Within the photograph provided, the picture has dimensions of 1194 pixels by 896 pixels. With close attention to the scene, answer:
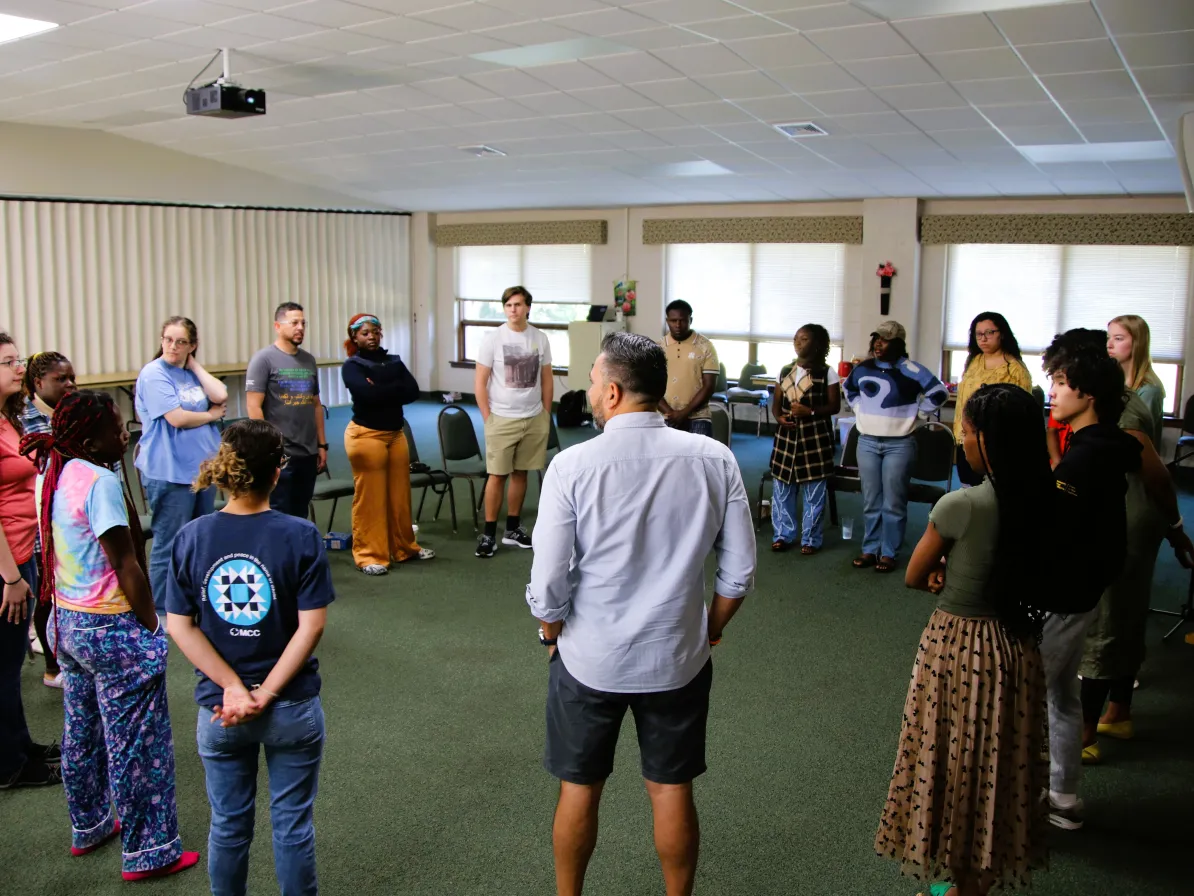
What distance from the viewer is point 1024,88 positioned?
5.84m

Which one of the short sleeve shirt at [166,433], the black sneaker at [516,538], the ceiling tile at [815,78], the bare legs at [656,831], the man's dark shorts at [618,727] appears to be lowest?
the black sneaker at [516,538]

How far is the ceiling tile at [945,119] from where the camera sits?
6.57m

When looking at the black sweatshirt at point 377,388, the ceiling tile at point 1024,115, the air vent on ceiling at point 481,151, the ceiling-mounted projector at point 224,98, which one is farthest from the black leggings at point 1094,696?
the air vent on ceiling at point 481,151

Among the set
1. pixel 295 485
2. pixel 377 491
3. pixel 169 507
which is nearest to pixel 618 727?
pixel 169 507

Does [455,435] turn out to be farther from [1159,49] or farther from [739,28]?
[1159,49]

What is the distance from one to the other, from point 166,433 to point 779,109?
14.9 feet

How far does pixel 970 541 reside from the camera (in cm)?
236

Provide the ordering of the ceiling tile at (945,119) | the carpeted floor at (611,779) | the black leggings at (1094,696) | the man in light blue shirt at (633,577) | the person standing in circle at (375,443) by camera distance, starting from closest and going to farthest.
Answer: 1. the man in light blue shirt at (633,577)
2. the carpeted floor at (611,779)
3. the black leggings at (1094,696)
4. the person standing in circle at (375,443)
5. the ceiling tile at (945,119)

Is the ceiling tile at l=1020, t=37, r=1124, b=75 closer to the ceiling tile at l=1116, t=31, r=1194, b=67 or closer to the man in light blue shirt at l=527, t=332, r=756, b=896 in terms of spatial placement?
the ceiling tile at l=1116, t=31, r=1194, b=67

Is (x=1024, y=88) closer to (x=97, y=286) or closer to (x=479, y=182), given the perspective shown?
(x=479, y=182)

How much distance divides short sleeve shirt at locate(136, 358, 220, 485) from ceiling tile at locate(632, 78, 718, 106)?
358 centimetres

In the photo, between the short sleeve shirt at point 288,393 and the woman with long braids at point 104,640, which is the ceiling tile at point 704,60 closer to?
the short sleeve shirt at point 288,393

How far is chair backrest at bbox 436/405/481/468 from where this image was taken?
6.79 m

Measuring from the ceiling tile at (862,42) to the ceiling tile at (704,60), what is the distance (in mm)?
555
